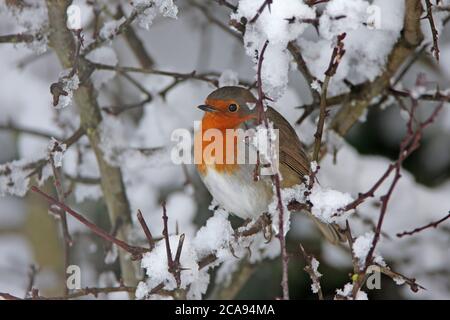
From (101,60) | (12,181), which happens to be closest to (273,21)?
(101,60)

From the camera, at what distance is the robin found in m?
2.73

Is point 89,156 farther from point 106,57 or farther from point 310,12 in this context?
point 310,12

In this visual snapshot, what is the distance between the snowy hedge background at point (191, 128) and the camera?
7.65ft

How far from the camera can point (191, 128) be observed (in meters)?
3.67

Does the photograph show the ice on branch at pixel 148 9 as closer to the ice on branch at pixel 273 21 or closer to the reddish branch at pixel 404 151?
the ice on branch at pixel 273 21

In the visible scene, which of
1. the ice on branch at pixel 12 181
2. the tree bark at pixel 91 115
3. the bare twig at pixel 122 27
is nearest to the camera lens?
the bare twig at pixel 122 27

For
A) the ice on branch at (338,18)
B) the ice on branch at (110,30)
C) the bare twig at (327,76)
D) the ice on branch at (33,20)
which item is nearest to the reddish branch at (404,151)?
the bare twig at (327,76)

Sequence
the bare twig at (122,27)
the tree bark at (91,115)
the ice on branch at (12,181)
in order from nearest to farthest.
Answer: the bare twig at (122,27)
the tree bark at (91,115)
the ice on branch at (12,181)

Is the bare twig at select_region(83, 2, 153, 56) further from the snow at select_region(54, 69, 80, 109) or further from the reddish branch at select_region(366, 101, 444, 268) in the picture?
the reddish branch at select_region(366, 101, 444, 268)

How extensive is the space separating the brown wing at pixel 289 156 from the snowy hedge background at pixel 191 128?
123mm

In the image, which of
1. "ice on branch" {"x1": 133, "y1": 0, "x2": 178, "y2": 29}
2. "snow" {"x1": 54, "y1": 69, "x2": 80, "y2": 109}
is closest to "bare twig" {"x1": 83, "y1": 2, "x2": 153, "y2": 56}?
"ice on branch" {"x1": 133, "y1": 0, "x2": 178, "y2": 29}

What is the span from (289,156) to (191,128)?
933 millimetres
